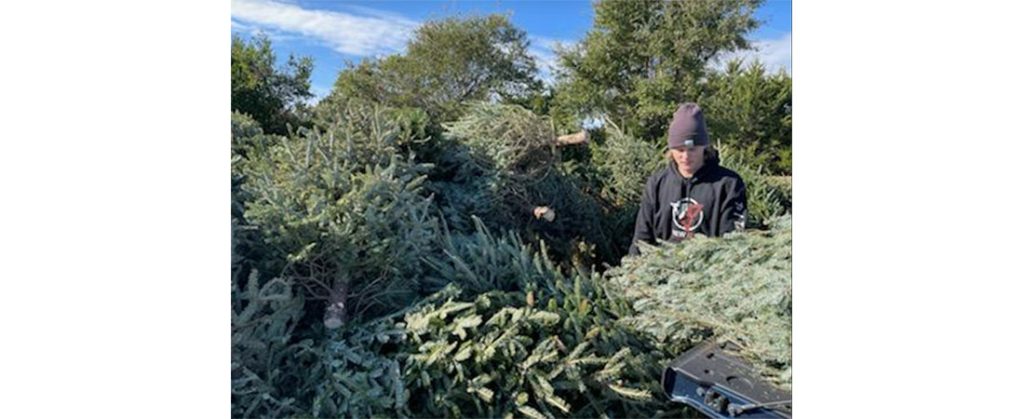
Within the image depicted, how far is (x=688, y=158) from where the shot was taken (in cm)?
174

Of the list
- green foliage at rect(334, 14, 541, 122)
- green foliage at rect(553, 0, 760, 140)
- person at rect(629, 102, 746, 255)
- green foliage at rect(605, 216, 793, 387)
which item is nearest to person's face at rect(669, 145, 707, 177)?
person at rect(629, 102, 746, 255)

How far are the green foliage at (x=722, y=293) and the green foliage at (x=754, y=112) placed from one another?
22 centimetres

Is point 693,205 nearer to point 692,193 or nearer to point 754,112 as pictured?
point 692,193

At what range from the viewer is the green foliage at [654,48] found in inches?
58.7

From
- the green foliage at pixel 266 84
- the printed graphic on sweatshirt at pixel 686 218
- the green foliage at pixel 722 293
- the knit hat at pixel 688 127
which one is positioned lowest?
the green foliage at pixel 722 293

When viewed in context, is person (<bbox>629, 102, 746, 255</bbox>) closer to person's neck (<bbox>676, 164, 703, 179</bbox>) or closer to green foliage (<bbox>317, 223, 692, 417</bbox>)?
person's neck (<bbox>676, 164, 703, 179</bbox>)

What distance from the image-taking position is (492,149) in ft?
7.84

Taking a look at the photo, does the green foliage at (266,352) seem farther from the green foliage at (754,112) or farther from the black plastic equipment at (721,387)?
the green foliage at (754,112)

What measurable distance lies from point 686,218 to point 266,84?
48.6 inches

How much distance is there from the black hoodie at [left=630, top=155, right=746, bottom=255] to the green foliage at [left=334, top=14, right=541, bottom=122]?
50cm

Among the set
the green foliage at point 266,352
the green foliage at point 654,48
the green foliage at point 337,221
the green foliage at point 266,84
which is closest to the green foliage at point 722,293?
the green foliage at point 654,48

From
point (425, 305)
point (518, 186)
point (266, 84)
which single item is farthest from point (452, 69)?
point (518, 186)
